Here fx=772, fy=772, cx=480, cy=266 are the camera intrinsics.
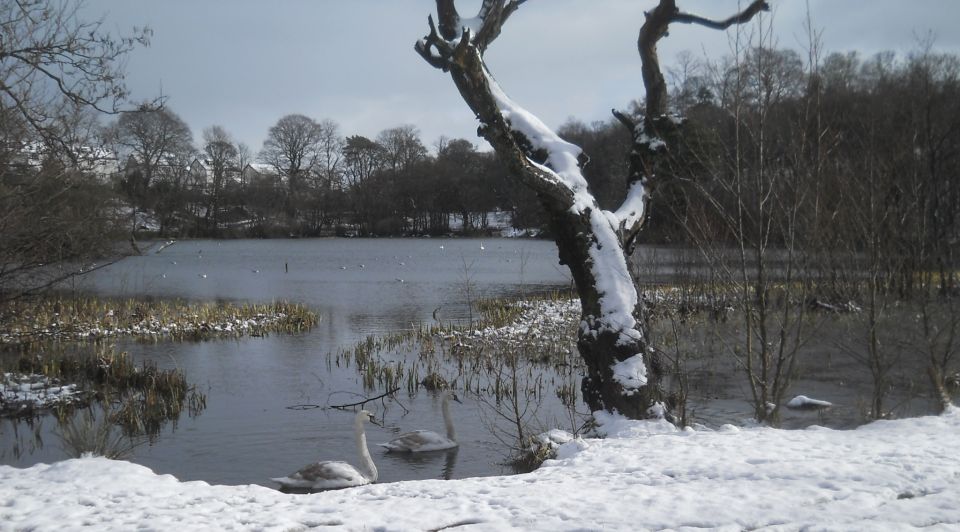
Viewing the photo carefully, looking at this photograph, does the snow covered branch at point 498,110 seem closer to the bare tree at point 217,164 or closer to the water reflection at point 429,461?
the water reflection at point 429,461

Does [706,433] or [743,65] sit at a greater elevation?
[743,65]

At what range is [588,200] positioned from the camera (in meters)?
8.00

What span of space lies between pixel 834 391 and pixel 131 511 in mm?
9695

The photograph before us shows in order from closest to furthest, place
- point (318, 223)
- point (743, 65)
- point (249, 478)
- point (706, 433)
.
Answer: point (706, 433)
point (743, 65)
point (249, 478)
point (318, 223)

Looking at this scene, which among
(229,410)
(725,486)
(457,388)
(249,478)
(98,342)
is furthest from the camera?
(98,342)

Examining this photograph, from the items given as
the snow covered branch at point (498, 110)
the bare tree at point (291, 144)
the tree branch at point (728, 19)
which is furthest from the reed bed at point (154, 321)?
the bare tree at point (291, 144)

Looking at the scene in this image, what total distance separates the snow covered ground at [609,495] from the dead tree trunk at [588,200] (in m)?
1.41

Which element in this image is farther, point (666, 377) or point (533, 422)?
point (666, 377)

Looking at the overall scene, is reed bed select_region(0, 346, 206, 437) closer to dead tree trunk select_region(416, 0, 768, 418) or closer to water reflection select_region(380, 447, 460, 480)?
water reflection select_region(380, 447, 460, 480)

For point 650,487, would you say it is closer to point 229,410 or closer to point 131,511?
point 131,511

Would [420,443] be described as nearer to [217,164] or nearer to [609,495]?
[609,495]

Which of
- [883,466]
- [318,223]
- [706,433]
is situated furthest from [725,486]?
[318,223]

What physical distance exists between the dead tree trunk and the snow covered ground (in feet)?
4.63

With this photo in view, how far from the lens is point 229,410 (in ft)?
36.3
